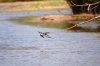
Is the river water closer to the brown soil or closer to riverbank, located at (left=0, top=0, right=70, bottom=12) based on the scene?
the brown soil

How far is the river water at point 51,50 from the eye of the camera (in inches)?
552

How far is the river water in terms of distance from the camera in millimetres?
14016

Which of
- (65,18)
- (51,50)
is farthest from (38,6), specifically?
(51,50)

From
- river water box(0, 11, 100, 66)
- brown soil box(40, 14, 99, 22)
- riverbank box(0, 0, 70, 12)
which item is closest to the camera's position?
river water box(0, 11, 100, 66)

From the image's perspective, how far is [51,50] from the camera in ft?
55.5

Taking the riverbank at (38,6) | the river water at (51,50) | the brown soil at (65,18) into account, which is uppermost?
the river water at (51,50)

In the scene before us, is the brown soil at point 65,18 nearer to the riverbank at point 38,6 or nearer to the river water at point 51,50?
the river water at point 51,50

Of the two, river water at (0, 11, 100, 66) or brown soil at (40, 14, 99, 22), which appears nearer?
river water at (0, 11, 100, 66)

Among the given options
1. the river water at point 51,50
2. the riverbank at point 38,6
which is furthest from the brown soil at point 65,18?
the riverbank at point 38,6

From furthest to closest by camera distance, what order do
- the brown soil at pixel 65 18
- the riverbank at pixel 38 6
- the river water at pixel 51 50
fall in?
the riverbank at pixel 38 6
the brown soil at pixel 65 18
the river water at pixel 51 50

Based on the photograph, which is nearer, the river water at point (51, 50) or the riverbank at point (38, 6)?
the river water at point (51, 50)

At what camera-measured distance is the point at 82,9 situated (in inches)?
1363

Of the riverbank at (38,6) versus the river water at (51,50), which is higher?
the river water at (51,50)

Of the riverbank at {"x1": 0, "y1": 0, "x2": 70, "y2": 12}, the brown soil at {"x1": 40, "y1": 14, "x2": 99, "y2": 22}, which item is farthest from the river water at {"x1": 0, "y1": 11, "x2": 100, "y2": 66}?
the riverbank at {"x1": 0, "y1": 0, "x2": 70, "y2": 12}
